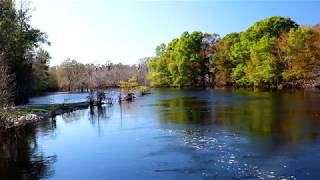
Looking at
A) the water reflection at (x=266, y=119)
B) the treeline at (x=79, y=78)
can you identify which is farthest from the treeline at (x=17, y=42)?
the treeline at (x=79, y=78)

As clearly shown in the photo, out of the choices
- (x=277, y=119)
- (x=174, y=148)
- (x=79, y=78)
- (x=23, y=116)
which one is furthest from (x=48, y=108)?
(x=79, y=78)

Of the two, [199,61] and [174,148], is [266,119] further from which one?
[199,61]

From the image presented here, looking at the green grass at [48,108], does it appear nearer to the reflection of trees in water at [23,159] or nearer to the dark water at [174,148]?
the dark water at [174,148]

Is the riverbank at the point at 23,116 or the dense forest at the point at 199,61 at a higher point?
the dense forest at the point at 199,61

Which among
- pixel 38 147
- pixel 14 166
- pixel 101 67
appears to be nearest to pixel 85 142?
pixel 38 147

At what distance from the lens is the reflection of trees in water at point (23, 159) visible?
18.7 metres

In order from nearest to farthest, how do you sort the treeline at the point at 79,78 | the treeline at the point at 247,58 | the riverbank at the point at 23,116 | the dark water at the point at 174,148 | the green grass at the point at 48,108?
1. the dark water at the point at 174,148
2. the riverbank at the point at 23,116
3. the green grass at the point at 48,108
4. the treeline at the point at 247,58
5. the treeline at the point at 79,78

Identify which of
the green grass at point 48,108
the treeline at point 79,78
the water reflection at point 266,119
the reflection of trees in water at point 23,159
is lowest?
the reflection of trees in water at point 23,159

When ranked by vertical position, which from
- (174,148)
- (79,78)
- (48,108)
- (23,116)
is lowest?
(174,148)

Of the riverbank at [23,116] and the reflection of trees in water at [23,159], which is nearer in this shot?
the reflection of trees in water at [23,159]

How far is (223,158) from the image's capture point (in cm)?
1962

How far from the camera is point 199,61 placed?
317 ft

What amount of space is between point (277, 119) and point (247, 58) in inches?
2105

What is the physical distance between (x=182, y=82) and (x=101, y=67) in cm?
6657
